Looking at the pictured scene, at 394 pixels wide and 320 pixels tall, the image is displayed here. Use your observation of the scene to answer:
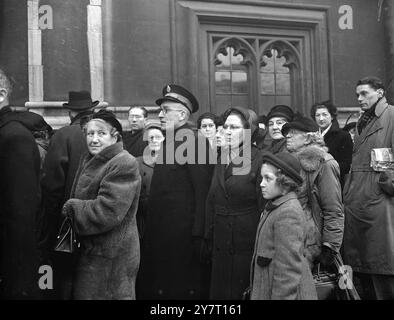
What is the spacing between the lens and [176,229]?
4301 millimetres

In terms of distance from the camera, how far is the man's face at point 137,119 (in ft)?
19.3

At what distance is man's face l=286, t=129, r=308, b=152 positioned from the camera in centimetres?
427

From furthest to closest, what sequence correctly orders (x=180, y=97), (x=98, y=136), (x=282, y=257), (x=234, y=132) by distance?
(x=180, y=97) < (x=234, y=132) < (x=98, y=136) < (x=282, y=257)

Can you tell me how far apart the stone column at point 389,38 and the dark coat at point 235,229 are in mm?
5352

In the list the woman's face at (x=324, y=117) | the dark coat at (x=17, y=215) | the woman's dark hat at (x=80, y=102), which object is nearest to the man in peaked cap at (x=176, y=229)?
the woman's dark hat at (x=80, y=102)

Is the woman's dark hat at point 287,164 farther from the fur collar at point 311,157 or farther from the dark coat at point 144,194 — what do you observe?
the dark coat at point 144,194

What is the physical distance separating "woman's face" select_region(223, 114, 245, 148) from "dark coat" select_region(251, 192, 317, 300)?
2.99 ft

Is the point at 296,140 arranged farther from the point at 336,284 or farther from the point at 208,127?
the point at 208,127

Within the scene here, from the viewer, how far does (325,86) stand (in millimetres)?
8281

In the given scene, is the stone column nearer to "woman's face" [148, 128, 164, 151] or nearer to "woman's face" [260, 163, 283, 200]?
"woman's face" [148, 128, 164, 151]

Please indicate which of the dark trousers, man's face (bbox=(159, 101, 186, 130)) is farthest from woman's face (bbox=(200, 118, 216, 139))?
the dark trousers

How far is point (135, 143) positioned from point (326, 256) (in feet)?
7.98

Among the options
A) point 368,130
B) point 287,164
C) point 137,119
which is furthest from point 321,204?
point 137,119
